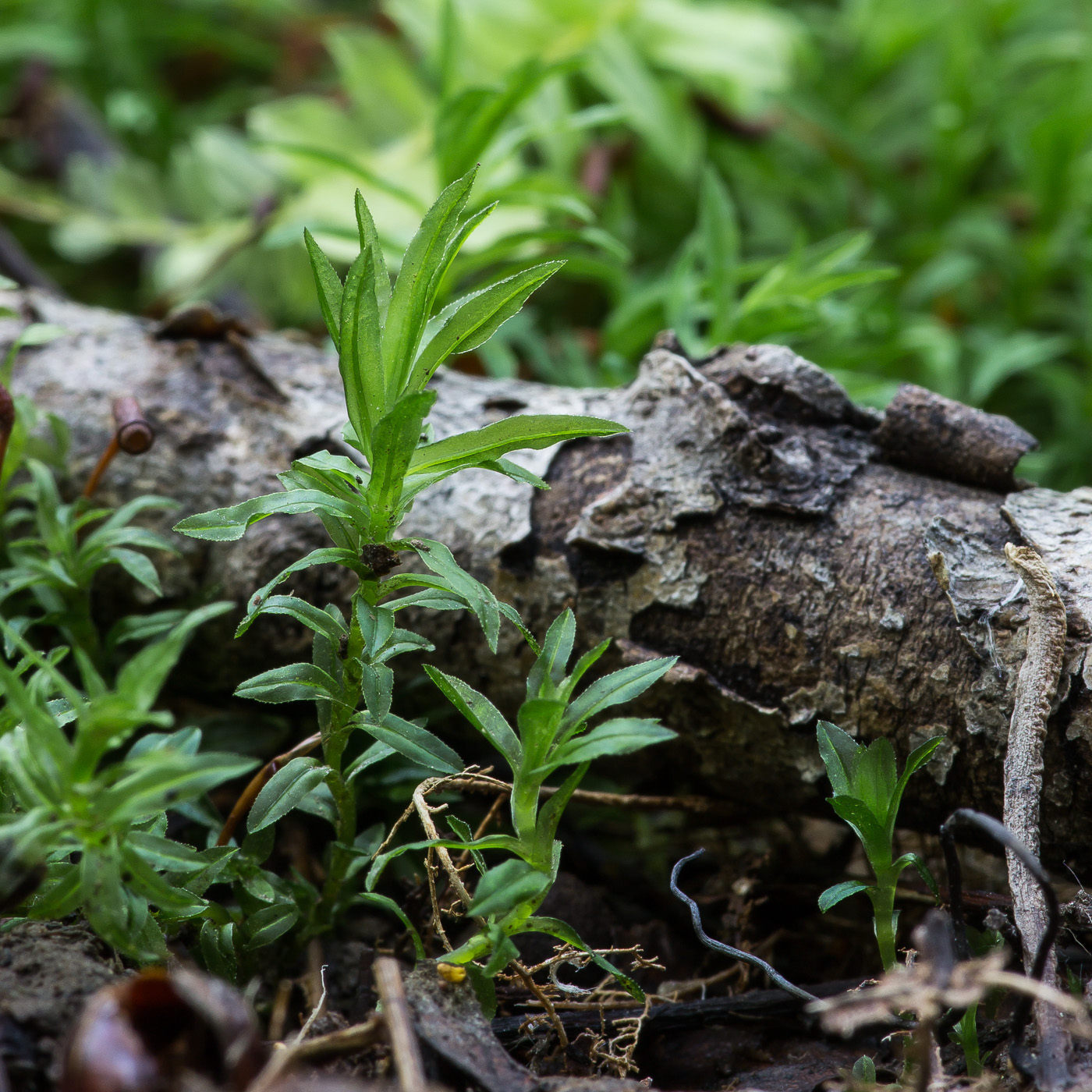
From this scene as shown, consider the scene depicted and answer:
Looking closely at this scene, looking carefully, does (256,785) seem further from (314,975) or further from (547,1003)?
(547,1003)

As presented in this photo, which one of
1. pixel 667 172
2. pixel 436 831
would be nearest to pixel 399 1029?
pixel 436 831

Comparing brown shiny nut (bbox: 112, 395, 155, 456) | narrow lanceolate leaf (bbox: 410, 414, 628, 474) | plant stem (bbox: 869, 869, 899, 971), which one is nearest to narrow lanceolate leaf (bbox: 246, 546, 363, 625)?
narrow lanceolate leaf (bbox: 410, 414, 628, 474)

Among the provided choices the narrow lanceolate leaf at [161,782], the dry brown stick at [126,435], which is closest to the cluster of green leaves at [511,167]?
the dry brown stick at [126,435]

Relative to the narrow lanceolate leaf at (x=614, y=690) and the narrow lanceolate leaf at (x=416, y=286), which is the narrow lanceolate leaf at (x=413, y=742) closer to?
the narrow lanceolate leaf at (x=614, y=690)

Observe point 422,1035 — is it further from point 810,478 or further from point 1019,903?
point 810,478

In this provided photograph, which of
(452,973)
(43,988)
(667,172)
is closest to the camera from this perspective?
(43,988)

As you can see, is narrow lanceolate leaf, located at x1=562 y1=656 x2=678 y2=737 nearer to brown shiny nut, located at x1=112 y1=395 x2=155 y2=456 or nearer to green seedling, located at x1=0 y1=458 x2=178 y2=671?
green seedling, located at x1=0 y1=458 x2=178 y2=671

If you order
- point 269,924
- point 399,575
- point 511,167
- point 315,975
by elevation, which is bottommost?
point 315,975
